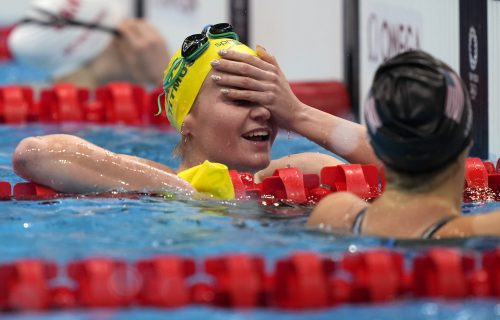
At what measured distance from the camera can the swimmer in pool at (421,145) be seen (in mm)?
2234

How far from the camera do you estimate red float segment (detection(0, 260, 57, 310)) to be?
77.4 inches

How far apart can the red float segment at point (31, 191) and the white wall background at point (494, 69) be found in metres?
2.03

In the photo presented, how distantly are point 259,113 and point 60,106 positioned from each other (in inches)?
116

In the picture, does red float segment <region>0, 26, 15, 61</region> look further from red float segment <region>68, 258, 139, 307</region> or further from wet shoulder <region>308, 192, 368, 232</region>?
red float segment <region>68, 258, 139, 307</region>

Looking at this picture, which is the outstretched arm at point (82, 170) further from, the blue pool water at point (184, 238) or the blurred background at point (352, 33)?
the blurred background at point (352, 33)

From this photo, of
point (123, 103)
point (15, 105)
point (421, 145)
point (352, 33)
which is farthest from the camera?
point (352, 33)

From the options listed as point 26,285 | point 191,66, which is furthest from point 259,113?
point 26,285

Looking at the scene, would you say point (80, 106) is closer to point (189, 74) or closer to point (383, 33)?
point (383, 33)

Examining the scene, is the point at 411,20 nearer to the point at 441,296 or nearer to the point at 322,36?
the point at 322,36

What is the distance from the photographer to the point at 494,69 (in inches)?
166

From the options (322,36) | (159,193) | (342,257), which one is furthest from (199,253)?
(322,36)

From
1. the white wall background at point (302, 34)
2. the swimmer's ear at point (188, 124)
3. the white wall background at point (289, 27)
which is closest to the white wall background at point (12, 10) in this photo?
the white wall background at point (289, 27)

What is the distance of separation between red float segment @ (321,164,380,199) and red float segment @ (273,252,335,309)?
1320mm

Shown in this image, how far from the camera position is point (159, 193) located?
3.27 m
